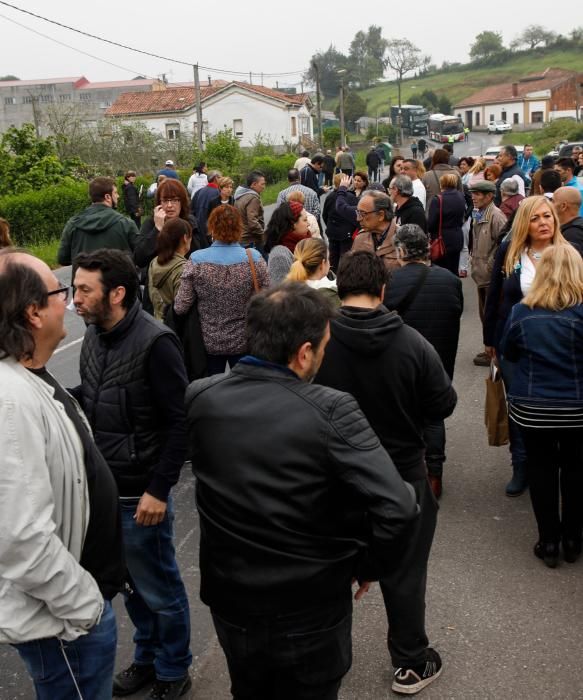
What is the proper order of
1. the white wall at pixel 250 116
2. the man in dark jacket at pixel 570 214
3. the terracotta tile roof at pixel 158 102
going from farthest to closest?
the white wall at pixel 250 116
the terracotta tile roof at pixel 158 102
the man in dark jacket at pixel 570 214

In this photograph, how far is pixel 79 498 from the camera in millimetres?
2307

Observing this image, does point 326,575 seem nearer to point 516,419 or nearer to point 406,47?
point 516,419

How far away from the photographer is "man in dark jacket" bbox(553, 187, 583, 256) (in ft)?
20.0

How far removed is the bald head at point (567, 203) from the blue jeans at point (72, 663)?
4958 millimetres

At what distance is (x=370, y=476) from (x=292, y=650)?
0.56 m

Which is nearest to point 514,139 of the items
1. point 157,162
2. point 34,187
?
point 157,162

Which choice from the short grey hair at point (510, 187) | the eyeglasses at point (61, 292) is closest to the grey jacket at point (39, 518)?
the eyeglasses at point (61, 292)

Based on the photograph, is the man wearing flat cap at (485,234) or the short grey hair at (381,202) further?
the man wearing flat cap at (485,234)

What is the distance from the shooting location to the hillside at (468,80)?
452 feet

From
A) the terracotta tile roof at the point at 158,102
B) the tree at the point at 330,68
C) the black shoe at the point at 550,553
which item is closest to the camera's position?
the black shoe at the point at 550,553

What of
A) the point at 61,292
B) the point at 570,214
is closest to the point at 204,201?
the point at 570,214

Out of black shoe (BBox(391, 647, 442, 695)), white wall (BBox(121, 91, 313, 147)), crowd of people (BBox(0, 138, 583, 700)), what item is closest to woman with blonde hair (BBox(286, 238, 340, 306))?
crowd of people (BBox(0, 138, 583, 700))

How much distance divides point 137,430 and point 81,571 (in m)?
1.02

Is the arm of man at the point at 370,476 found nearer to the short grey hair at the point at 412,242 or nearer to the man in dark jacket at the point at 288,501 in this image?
the man in dark jacket at the point at 288,501
